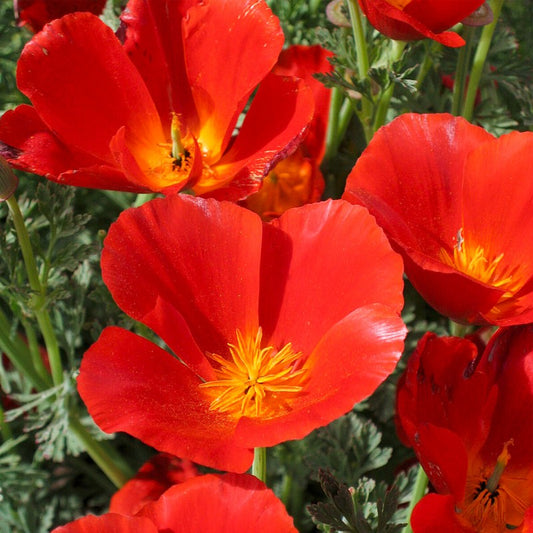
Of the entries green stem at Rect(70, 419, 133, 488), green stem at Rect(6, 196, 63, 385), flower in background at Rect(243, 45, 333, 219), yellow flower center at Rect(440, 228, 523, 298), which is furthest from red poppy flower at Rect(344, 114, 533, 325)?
green stem at Rect(70, 419, 133, 488)

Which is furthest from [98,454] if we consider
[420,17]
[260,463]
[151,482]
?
[420,17]

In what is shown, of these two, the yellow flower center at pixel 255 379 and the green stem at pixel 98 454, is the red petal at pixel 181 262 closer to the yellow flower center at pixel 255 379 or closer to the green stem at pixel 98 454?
the yellow flower center at pixel 255 379

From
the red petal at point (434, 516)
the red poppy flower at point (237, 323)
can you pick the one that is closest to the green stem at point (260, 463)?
the red poppy flower at point (237, 323)

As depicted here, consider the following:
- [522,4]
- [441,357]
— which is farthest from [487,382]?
[522,4]

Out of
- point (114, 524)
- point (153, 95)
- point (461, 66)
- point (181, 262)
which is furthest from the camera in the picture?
point (461, 66)

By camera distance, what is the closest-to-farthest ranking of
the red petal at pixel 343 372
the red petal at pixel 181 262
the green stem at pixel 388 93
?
1. the red petal at pixel 343 372
2. the red petal at pixel 181 262
3. the green stem at pixel 388 93

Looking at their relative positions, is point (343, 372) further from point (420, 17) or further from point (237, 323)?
point (420, 17)
